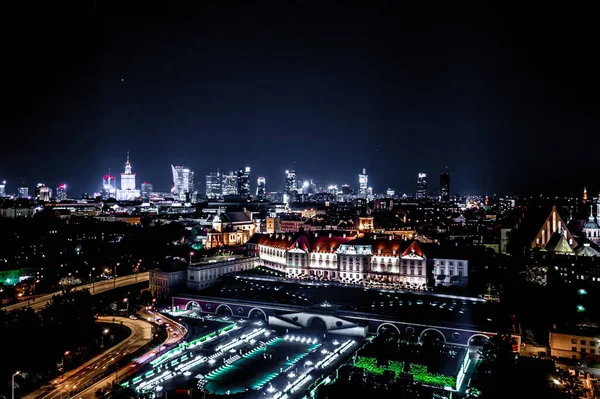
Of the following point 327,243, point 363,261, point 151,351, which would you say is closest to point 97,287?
point 151,351

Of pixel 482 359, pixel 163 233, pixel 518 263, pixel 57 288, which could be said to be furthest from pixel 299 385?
pixel 163 233

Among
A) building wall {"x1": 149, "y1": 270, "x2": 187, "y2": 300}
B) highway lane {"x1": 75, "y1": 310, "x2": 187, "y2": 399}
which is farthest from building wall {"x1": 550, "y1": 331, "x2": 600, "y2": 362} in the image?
building wall {"x1": 149, "y1": 270, "x2": 187, "y2": 300}

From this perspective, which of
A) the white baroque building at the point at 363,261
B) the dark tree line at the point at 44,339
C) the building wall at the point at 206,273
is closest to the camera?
the dark tree line at the point at 44,339

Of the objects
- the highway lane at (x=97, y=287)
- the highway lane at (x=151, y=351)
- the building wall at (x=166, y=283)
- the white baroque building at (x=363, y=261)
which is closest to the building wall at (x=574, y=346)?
the white baroque building at (x=363, y=261)

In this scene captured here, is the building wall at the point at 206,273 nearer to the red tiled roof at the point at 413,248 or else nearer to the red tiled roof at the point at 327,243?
the red tiled roof at the point at 327,243

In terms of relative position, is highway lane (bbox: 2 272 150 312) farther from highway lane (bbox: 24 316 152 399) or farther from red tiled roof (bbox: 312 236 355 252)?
red tiled roof (bbox: 312 236 355 252)

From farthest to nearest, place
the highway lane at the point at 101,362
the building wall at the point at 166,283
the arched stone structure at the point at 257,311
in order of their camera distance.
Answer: the building wall at the point at 166,283
the arched stone structure at the point at 257,311
the highway lane at the point at 101,362

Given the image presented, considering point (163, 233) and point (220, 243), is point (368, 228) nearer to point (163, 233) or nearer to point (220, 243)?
point (220, 243)

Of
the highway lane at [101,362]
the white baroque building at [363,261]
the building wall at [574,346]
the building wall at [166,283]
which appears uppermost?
the white baroque building at [363,261]
